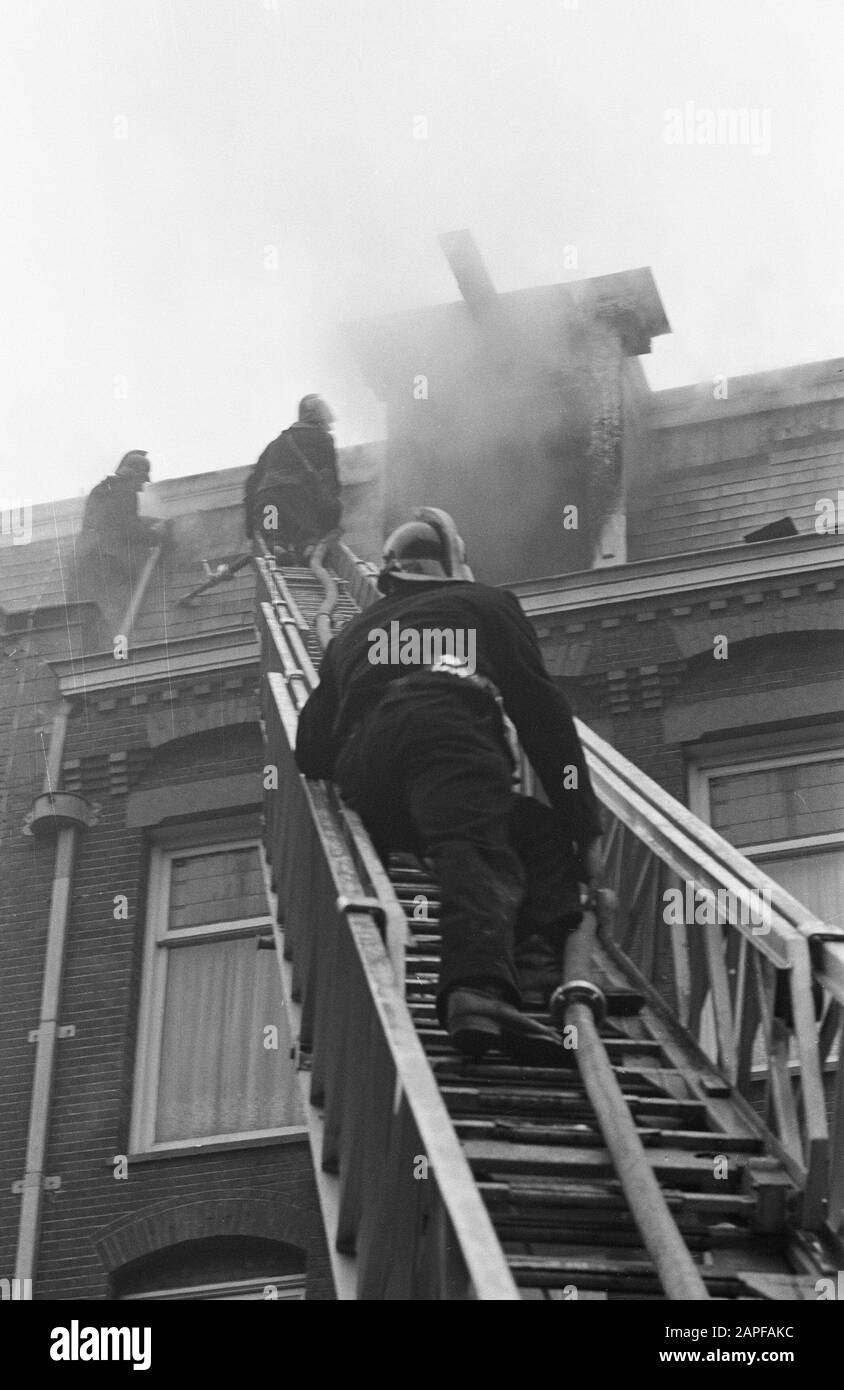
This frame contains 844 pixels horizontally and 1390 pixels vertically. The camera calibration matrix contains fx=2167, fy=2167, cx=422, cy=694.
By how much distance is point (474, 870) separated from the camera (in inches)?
240

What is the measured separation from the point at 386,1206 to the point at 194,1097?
20.5 ft

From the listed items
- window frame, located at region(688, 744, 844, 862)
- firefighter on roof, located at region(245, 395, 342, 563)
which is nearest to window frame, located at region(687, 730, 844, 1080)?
window frame, located at region(688, 744, 844, 862)

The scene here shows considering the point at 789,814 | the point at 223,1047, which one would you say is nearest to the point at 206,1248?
the point at 223,1047

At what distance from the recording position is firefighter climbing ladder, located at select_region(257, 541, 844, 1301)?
491 centimetres

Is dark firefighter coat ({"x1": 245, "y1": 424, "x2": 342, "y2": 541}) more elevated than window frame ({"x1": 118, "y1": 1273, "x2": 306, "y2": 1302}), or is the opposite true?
dark firefighter coat ({"x1": 245, "y1": 424, "x2": 342, "y2": 541})

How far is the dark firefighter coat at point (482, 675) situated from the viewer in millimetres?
6637

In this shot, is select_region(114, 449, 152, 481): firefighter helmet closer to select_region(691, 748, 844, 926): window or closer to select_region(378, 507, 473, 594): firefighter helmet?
select_region(691, 748, 844, 926): window

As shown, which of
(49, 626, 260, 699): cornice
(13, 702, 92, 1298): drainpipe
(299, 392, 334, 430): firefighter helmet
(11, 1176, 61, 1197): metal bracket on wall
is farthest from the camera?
(299, 392, 334, 430): firefighter helmet

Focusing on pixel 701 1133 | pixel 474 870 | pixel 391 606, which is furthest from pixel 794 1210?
pixel 391 606

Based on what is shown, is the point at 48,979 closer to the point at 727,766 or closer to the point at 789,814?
the point at 727,766

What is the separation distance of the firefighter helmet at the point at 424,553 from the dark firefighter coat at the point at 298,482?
20.9 ft

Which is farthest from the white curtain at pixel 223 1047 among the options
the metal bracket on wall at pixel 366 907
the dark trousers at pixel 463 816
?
the metal bracket on wall at pixel 366 907

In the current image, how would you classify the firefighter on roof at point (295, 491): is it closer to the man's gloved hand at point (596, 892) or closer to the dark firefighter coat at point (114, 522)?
the dark firefighter coat at point (114, 522)

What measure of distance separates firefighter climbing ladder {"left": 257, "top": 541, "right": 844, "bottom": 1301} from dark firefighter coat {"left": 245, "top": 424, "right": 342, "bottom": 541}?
6755 mm
